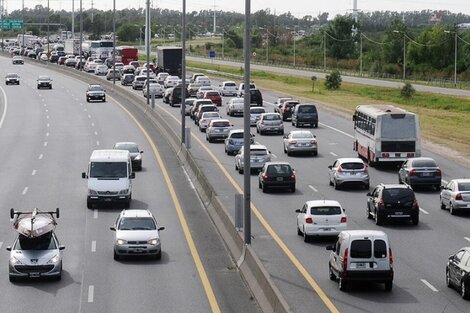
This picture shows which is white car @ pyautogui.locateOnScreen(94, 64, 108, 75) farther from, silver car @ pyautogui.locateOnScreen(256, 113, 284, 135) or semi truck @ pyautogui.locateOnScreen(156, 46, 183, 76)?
silver car @ pyautogui.locateOnScreen(256, 113, 284, 135)

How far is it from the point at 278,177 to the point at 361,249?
2011cm

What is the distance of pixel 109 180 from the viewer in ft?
148

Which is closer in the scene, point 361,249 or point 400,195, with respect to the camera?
point 361,249

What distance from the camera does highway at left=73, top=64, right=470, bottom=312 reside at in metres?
28.4

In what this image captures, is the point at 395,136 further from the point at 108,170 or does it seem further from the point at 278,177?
the point at 108,170

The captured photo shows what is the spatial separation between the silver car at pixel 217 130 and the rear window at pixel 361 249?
41.2 m

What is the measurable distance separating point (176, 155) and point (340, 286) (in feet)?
112

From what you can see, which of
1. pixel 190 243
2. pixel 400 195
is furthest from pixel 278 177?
pixel 190 243

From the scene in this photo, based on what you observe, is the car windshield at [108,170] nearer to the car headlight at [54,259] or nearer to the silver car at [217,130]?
the car headlight at [54,259]

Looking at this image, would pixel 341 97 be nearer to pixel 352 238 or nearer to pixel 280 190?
pixel 280 190

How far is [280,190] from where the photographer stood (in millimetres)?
49500

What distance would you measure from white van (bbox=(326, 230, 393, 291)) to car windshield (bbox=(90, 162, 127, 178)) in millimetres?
17664

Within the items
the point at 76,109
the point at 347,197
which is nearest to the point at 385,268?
the point at 347,197

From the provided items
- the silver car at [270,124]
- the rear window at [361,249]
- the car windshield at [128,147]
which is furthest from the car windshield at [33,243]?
the silver car at [270,124]
